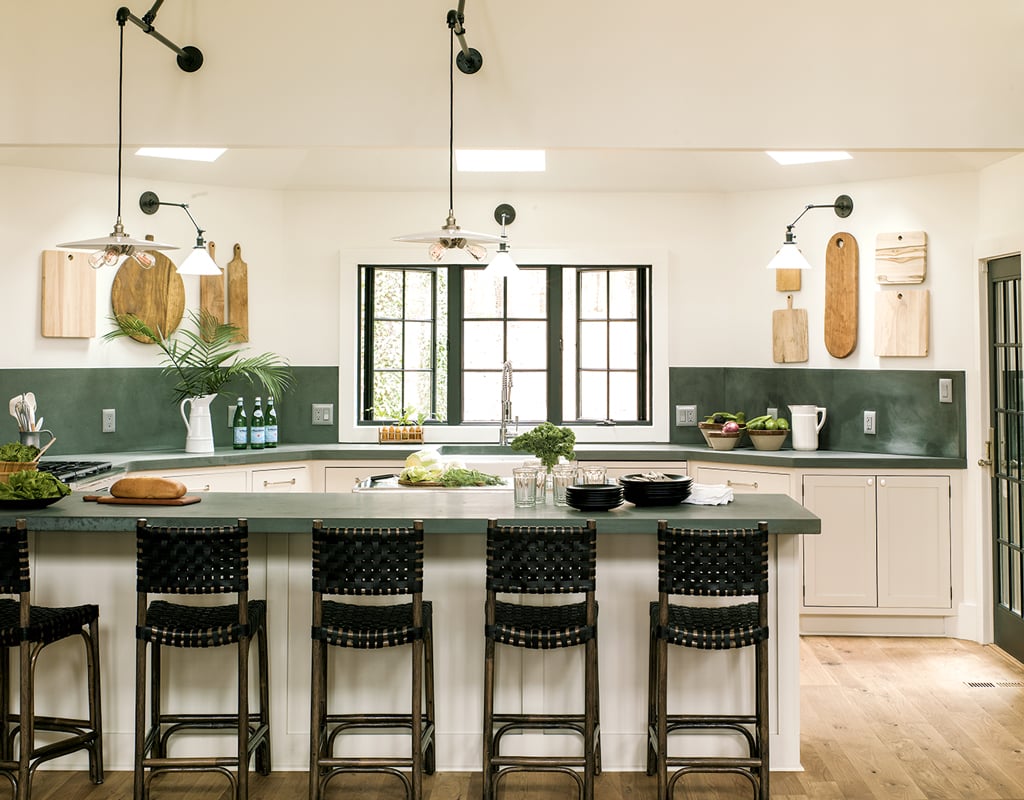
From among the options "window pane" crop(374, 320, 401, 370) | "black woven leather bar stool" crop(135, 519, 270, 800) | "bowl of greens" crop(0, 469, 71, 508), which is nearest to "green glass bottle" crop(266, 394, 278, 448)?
"window pane" crop(374, 320, 401, 370)

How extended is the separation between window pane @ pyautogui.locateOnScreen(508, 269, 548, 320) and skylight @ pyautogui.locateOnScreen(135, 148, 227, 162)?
2.09m

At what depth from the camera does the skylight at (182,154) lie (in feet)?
19.0

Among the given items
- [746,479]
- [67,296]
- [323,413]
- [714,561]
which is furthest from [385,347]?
[714,561]

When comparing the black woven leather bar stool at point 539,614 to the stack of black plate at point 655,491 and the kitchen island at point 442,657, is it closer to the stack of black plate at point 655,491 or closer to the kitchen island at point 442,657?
the kitchen island at point 442,657

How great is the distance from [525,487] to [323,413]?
3.16m

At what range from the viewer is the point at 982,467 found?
18.0 feet

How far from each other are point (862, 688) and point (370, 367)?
374 cm

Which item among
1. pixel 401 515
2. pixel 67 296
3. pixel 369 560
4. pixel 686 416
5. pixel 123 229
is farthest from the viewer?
pixel 686 416

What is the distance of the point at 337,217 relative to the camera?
6.68 metres

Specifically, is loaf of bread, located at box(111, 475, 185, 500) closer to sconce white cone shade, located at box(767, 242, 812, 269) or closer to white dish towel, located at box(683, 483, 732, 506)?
white dish towel, located at box(683, 483, 732, 506)

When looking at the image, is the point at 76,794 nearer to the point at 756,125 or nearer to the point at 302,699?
the point at 302,699

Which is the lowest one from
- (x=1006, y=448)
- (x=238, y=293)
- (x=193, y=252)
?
(x=1006, y=448)

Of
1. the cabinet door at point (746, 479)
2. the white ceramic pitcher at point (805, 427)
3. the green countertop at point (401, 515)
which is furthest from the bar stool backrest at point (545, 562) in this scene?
the white ceramic pitcher at point (805, 427)

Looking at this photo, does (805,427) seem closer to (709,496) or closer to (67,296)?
(709,496)
